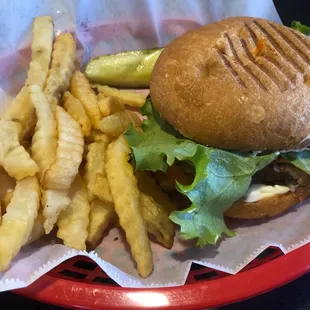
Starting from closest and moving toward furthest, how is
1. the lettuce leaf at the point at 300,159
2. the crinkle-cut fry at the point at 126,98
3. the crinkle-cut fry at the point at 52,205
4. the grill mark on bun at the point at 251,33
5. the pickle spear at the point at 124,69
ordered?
the crinkle-cut fry at the point at 52,205 → the lettuce leaf at the point at 300,159 → the grill mark on bun at the point at 251,33 → the crinkle-cut fry at the point at 126,98 → the pickle spear at the point at 124,69

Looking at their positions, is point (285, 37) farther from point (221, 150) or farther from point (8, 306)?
→ point (8, 306)

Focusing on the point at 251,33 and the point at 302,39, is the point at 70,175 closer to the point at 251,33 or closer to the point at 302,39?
the point at 251,33

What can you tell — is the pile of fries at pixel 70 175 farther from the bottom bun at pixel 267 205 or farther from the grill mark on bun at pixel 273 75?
the grill mark on bun at pixel 273 75

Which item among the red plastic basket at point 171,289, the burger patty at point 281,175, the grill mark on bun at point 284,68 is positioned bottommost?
the red plastic basket at point 171,289

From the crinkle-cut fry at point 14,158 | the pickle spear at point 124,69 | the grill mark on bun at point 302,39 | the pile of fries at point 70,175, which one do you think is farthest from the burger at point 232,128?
the pickle spear at point 124,69

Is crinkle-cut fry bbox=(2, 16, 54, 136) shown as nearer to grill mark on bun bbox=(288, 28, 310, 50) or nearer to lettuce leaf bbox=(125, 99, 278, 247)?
lettuce leaf bbox=(125, 99, 278, 247)

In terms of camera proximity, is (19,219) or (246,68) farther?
(246,68)

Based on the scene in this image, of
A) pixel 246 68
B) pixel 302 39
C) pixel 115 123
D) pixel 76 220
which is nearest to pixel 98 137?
pixel 115 123
